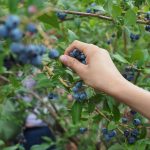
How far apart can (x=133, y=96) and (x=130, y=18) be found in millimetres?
423

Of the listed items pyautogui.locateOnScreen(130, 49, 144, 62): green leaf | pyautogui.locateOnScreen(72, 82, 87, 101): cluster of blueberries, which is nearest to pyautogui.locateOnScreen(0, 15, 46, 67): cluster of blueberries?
pyautogui.locateOnScreen(72, 82, 87, 101): cluster of blueberries

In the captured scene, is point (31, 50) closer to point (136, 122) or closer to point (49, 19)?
point (49, 19)

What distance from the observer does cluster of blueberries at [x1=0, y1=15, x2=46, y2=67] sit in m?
0.77

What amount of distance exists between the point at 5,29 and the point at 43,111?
7.11ft

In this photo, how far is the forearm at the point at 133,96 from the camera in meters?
1.22

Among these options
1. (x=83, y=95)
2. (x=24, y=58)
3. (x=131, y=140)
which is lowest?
(x=131, y=140)

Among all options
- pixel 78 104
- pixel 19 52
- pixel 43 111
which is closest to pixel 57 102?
pixel 43 111

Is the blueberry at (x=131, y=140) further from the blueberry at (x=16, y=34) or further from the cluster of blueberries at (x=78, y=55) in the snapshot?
the blueberry at (x=16, y=34)

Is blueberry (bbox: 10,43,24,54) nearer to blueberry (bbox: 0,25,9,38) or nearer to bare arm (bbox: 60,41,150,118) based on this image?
blueberry (bbox: 0,25,9,38)

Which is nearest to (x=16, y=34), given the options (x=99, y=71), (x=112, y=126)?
(x=99, y=71)

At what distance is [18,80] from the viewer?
5.42ft

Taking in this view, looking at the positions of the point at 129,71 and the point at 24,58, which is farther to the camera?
the point at 129,71

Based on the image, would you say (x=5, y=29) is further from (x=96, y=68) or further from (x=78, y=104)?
(x=78, y=104)

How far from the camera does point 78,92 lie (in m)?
1.47
